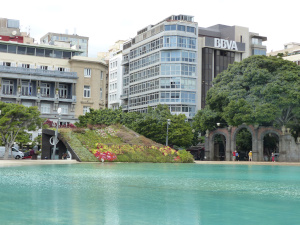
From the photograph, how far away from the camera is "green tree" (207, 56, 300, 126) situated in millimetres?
56094

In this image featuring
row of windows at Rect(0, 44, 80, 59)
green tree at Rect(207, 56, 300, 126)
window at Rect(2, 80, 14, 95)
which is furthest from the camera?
row of windows at Rect(0, 44, 80, 59)

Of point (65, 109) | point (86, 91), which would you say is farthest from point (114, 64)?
point (65, 109)

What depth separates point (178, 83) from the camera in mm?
83188

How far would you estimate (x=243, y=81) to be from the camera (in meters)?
61.0

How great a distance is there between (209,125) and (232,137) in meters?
3.57

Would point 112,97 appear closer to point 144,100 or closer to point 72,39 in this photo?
point 144,100

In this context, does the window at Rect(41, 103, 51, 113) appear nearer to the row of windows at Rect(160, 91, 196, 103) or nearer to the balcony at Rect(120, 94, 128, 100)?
the row of windows at Rect(160, 91, 196, 103)

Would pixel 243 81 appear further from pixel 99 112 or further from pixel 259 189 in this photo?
pixel 259 189

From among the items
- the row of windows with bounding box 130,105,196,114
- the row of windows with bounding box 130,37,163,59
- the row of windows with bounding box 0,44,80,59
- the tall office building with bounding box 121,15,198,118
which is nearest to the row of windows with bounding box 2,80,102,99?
the row of windows with bounding box 0,44,80,59

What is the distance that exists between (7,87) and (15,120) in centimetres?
3165

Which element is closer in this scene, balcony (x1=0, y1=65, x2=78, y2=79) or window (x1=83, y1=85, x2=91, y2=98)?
balcony (x1=0, y1=65, x2=78, y2=79)

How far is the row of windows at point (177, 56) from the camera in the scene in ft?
275

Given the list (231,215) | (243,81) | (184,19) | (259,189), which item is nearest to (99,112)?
(243,81)

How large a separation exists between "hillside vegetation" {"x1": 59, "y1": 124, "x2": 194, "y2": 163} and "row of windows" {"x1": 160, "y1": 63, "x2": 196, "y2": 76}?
108ft
